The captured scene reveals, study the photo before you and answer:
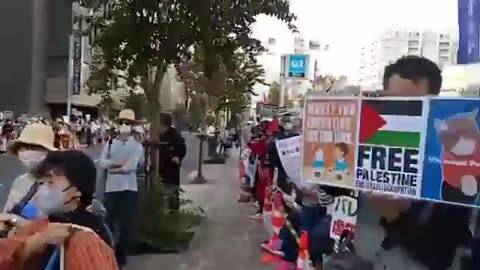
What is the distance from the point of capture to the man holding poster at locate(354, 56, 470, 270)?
3.61 metres

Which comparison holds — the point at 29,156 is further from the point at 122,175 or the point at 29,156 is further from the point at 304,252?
the point at 122,175

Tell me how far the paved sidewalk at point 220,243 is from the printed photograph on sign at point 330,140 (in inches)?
227

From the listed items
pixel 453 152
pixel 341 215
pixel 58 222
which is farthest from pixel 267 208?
pixel 58 222

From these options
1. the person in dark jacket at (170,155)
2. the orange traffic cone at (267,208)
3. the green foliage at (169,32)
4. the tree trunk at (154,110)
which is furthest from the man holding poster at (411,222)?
the person in dark jacket at (170,155)

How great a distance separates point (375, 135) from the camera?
3.64m

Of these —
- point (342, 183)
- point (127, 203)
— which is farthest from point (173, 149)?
point (342, 183)

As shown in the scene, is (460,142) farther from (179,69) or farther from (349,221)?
(179,69)

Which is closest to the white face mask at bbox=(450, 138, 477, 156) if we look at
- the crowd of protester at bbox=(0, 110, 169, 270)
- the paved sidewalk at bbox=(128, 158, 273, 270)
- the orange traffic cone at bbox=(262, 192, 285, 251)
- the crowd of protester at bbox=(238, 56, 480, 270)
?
the crowd of protester at bbox=(238, 56, 480, 270)

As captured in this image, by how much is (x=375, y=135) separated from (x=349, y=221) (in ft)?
4.19

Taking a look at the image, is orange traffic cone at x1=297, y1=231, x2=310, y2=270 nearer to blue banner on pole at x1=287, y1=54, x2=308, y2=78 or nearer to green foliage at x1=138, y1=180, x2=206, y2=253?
green foliage at x1=138, y1=180, x2=206, y2=253

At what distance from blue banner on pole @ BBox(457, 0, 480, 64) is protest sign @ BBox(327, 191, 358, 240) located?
3.55 feet

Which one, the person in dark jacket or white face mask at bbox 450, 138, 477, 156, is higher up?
white face mask at bbox 450, 138, 477, 156

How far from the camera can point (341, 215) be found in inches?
193

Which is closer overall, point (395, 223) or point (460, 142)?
point (460, 142)
